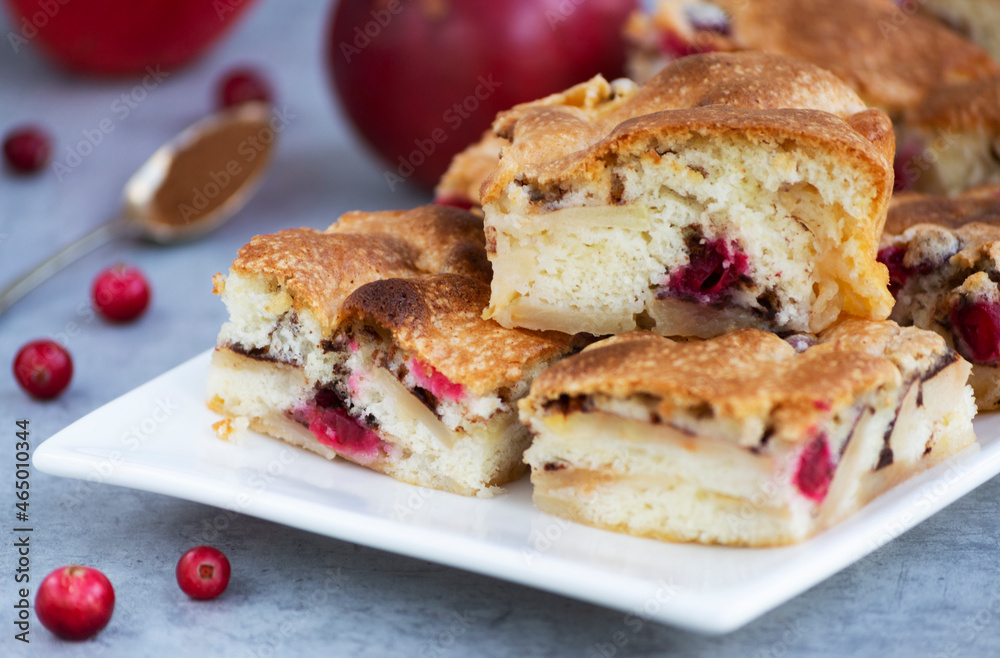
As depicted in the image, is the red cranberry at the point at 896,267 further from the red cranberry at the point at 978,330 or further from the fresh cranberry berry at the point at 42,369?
the fresh cranberry berry at the point at 42,369

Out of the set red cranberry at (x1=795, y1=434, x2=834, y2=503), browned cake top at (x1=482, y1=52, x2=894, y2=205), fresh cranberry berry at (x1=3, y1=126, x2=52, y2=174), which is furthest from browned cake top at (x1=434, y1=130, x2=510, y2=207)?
fresh cranberry berry at (x1=3, y1=126, x2=52, y2=174)

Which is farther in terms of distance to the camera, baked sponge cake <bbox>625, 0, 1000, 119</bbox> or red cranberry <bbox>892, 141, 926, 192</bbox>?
baked sponge cake <bbox>625, 0, 1000, 119</bbox>

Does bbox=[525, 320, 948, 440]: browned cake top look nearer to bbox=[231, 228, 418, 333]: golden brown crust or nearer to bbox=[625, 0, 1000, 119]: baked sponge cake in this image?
bbox=[231, 228, 418, 333]: golden brown crust

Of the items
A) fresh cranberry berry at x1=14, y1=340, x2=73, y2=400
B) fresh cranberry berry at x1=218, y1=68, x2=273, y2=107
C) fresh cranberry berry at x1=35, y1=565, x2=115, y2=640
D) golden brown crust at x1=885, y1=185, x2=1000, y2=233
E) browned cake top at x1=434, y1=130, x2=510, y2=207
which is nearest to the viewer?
fresh cranberry berry at x1=35, y1=565, x2=115, y2=640

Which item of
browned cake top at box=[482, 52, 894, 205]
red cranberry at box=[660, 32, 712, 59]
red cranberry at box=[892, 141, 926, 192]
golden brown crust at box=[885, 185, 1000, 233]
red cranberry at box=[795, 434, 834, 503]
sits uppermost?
browned cake top at box=[482, 52, 894, 205]

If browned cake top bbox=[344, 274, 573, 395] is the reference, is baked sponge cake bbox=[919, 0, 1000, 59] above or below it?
below

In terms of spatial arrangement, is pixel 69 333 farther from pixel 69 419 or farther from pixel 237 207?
pixel 237 207

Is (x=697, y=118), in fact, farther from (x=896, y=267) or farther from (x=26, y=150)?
(x=26, y=150)
